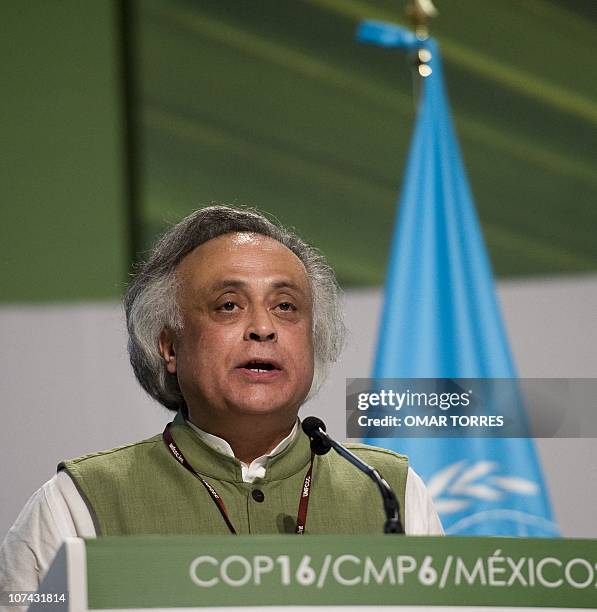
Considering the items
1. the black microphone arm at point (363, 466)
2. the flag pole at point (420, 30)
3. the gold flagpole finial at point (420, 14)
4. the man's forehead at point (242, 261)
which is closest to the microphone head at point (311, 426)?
the black microphone arm at point (363, 466)

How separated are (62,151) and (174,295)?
142 centimetres

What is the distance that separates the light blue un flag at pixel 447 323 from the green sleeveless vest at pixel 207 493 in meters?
0.82

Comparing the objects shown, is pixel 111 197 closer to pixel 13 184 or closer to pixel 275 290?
pixel 13 184

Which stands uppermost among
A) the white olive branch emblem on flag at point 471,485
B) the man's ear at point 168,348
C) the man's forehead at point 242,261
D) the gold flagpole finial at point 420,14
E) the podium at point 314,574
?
the gold flagpole finial at point 420,14

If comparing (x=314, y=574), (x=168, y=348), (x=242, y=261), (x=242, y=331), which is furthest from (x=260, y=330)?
(x=314, y=574)

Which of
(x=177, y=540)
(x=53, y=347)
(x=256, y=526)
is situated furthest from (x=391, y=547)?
(x=53, y=347)

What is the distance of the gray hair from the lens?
2518 millimetres

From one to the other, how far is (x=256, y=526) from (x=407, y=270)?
1501 millimetres

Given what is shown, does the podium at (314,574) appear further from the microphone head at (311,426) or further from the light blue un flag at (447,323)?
the light blue un flag at (447,323)

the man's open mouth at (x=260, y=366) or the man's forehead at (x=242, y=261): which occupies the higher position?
the man's forehead at (x=242, y=261)

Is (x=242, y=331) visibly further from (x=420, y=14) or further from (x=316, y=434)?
(x=420, y=14)

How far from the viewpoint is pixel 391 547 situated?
170 centimetres

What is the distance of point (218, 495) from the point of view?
2.32 meters

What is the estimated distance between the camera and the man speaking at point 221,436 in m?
2.28
